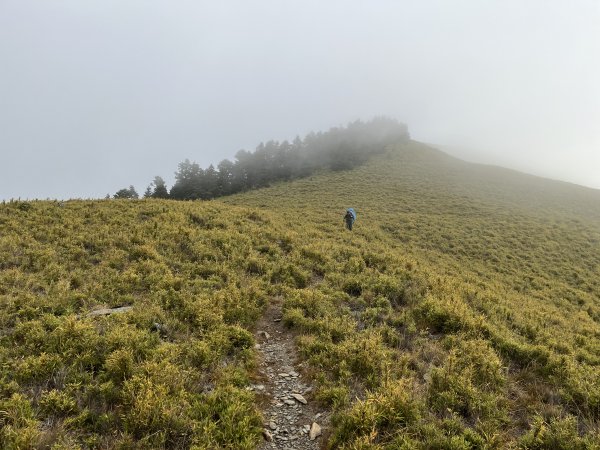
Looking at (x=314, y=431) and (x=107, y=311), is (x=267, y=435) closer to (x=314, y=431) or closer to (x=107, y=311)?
(x=314, y=431)

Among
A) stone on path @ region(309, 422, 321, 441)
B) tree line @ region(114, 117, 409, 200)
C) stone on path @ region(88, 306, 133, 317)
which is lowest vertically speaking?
stone on path @ region(309, 422, 321, 441)

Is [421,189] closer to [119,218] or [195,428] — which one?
[119,218]

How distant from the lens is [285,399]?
7.60 metres

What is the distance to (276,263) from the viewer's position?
15.8 meters

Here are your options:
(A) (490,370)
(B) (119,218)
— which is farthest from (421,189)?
(A) (490,370)

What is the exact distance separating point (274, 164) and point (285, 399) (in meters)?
70.1

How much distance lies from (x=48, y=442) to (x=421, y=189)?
53451 mm

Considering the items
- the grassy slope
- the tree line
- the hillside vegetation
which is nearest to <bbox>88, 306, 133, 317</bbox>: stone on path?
the hillside vegetation

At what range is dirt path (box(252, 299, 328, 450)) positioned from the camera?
6.53 m

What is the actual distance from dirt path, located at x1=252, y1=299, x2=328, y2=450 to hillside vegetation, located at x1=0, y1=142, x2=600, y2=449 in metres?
0.32

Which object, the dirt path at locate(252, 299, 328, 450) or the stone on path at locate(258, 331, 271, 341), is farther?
the stone on path at locate(258, 331, 271, 341)

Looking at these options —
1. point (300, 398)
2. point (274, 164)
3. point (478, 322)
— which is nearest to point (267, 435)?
point (300, 398)

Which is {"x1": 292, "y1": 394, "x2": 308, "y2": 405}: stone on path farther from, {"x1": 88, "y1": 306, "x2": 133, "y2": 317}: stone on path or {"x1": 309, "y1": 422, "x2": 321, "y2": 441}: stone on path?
{"x1": 88, "y1": 306, "x2": 133, "y2": 317}: stone on path

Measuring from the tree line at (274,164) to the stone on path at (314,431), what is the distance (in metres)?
60.7
